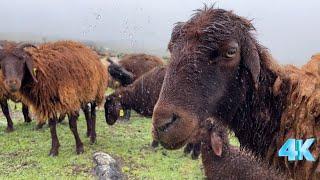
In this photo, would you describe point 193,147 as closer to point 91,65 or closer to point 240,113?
point 91,65

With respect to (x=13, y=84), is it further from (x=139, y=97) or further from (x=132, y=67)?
(x=132, y=67)

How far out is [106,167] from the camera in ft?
31.3

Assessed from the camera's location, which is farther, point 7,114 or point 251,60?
point 7,114

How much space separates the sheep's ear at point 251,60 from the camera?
3.30 meters

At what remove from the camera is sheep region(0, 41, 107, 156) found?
10445mm

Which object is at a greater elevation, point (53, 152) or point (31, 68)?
point (31, 68)

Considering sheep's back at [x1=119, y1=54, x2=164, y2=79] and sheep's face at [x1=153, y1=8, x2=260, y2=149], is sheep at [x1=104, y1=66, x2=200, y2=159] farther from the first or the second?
sheep's face at [x1=153, y1=8, x2=260, y2=149]

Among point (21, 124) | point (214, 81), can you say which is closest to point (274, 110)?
point (214, 81)

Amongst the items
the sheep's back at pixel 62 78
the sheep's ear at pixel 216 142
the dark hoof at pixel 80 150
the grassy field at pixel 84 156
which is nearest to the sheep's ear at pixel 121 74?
the grassy field at pixel 84 156

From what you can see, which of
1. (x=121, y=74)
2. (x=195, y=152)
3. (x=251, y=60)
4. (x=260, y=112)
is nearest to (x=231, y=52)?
(x=251, y=60)

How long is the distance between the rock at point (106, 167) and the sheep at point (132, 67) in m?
7.12

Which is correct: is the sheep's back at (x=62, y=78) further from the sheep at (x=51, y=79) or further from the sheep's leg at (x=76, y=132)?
the sheep's leg at (x=76, y=132)

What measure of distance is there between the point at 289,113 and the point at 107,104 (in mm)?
10304

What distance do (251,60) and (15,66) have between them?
7.97 m
